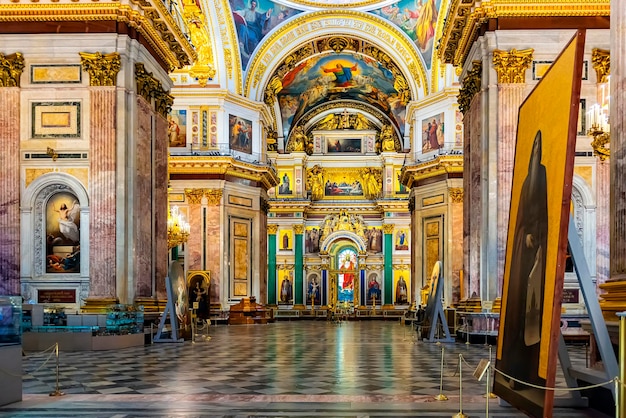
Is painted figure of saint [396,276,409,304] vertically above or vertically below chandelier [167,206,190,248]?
below

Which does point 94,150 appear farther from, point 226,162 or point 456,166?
point 456,166

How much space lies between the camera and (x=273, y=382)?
1079 centimetres

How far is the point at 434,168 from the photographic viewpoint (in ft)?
110

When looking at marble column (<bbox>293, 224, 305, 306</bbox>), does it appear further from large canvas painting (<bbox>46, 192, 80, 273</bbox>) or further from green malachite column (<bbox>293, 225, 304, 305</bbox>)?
large canvas painting (<bbox>46, 192, 80, 273</bbox>)

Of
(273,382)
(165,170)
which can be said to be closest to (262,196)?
→ (165,170)

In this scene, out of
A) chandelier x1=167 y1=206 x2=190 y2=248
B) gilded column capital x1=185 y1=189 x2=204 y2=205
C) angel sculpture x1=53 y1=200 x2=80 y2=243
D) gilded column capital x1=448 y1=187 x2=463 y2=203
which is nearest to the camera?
angel sculpture x1=53 y1=200 x2=80 y2=243

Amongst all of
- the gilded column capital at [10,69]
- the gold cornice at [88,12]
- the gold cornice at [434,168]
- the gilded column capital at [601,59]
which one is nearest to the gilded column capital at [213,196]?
the gold cornice at [434,168]

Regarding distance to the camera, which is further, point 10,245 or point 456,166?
point 456,166

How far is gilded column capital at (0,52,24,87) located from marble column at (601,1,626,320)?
13978 millimetres

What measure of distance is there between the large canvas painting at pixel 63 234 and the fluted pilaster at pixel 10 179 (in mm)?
699

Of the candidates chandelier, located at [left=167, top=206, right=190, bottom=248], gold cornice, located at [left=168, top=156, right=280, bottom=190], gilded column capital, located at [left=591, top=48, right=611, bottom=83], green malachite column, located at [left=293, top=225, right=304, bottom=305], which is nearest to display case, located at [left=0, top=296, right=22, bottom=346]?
gilded column capital, located at [left=591, top=48, right=611, bottom=83]

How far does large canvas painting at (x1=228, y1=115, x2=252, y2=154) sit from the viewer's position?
34.2 m

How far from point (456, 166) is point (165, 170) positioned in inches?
574

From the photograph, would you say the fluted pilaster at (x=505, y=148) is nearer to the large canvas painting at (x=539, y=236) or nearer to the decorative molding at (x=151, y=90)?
the decorative molding at (x=151, y=90)
